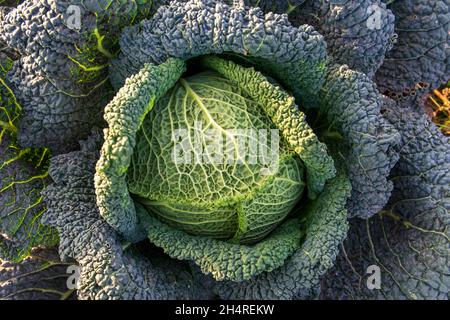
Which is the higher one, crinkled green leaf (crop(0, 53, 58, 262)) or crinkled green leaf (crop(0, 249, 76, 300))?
crinkled green leaf (crop(0, 53, 58, 262))

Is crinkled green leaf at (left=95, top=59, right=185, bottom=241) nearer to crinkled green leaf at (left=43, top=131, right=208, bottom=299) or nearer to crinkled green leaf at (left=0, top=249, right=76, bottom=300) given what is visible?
crinkled green leaf at (left=43, top=131, right=208, bottom=299)

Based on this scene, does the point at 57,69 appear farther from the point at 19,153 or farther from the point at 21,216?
the point at 21,216

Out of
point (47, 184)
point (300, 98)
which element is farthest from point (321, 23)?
point (47, 184)

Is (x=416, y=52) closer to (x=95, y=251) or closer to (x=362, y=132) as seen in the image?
(x=362, y=132)

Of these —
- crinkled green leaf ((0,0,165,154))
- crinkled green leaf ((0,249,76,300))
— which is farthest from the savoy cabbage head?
crinkled green leaf ((0,249,76,300))

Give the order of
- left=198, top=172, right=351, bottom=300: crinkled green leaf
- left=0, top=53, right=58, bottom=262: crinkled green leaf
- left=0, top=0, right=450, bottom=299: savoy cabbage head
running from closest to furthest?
left=0, top=0, right=450, bottom=299: savoy cabbage head < left=198, top=172, right=351, bottom=300: crinkled green leaf < left=0, top=53, right=58, bottom=262: crinkled green leaf

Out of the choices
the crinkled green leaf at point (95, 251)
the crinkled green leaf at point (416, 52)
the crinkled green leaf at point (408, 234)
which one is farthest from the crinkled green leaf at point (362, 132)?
the crinkled green leaf at point (95, 251)

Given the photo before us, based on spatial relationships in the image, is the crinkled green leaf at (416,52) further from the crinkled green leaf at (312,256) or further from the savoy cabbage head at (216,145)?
the crinkled green leaf at (312,256)
